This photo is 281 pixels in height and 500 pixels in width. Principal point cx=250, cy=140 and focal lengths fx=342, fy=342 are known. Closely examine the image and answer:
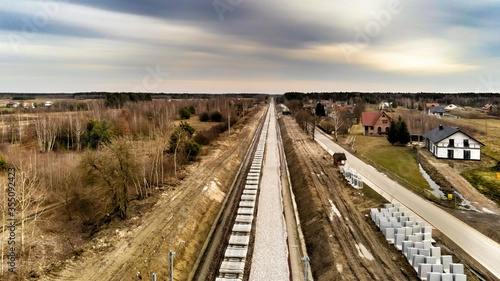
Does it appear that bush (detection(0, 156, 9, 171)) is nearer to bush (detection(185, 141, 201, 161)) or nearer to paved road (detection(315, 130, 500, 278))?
bush (detection(185, 141, 201, 161))

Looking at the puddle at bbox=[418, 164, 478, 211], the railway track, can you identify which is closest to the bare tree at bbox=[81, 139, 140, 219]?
the railway track

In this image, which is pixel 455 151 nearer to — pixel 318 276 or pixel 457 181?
pixel 457 181

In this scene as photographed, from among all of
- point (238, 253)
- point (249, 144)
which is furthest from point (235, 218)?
point (249, 144)

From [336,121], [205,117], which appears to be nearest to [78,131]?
[336,121]

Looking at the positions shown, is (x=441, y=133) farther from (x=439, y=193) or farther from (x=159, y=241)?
(x=159, y=241)

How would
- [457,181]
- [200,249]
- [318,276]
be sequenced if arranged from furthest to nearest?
[457,181] < [200,249] < [318,276]
